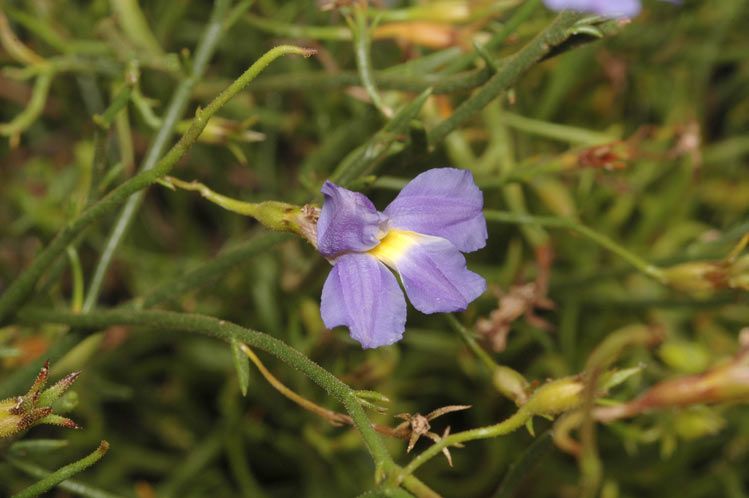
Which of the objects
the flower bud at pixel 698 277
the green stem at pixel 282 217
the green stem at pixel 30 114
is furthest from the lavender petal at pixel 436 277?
the green stem at pixel 30 114

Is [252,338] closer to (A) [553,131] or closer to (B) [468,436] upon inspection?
(B) [468,436]

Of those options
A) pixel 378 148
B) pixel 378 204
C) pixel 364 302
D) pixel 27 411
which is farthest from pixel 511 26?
pixel 27 411

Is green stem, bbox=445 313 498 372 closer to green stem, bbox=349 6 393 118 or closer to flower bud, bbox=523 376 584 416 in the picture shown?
flower bud, bbox=523 376 584 416

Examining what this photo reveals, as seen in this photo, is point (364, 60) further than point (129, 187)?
Yes

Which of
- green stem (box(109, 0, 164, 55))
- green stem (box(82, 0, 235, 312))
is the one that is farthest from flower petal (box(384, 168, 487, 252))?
green stem (box(109, 0, 164, 55))

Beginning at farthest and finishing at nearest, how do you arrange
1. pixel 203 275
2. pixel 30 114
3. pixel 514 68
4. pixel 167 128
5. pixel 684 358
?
pixel 684 358
pixel 30 114
pixel 167 128
pixel 203 275
pixel 514 68

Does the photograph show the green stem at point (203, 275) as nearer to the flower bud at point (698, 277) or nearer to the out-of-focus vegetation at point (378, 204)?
the out-of-focus vegetation at point (378, 204)

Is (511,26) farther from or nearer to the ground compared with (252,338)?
farther from the ground
